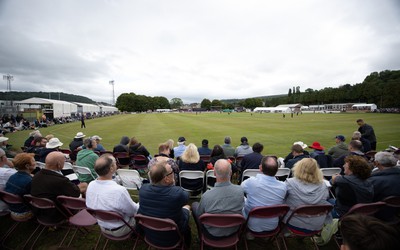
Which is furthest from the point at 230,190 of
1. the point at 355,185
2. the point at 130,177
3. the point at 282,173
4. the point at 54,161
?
the point at 54,161

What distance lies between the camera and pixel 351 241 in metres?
1.32

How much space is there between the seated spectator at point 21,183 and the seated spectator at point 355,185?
20.6ft

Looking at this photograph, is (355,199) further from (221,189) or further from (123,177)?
(123,177)

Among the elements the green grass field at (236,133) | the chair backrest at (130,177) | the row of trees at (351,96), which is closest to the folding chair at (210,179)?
the chair backrest at (130,177)

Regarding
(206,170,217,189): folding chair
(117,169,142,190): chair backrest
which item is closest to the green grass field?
(117,169,142,190): chair backrest

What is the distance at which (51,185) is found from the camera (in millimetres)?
3484

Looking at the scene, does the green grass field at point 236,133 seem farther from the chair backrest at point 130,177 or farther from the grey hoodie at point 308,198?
the grey hoodie at point 308,198

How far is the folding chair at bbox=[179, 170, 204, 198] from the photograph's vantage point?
4.97 m

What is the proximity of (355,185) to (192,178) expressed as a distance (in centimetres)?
357

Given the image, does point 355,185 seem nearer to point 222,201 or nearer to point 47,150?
point 222,201

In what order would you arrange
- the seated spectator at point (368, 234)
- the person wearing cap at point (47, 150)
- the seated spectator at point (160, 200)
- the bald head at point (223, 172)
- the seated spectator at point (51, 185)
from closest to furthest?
the seated spectator at point (368, 234) → the seated spectator at point (160, 200) → the bald head at point (223, 172) → the seated spectator at point (51, 185) → the person wearing cap at point (47, 150)

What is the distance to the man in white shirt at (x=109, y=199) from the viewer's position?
10.0ft

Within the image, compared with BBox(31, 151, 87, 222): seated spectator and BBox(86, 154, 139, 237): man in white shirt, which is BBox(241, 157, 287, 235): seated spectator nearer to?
BBox(86, 154, 139, 237): man in white shirt

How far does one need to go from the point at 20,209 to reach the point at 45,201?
3.86ft
